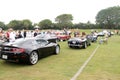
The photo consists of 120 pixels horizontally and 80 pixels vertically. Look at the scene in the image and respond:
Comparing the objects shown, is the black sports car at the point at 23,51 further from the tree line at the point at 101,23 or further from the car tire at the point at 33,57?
the tree line at the point at 101,23

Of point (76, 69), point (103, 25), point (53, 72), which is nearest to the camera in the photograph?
point (53, 72)

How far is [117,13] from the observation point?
101125 millimetres

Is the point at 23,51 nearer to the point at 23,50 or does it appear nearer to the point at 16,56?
the point at 23,50

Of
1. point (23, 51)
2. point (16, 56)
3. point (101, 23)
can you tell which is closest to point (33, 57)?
point (23, 51)

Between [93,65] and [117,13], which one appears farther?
[117,13]

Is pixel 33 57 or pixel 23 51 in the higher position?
pixel 23 51

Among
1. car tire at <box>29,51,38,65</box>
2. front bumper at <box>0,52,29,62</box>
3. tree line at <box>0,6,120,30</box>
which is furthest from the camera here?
tree line at <box>0,6,120,30</box>

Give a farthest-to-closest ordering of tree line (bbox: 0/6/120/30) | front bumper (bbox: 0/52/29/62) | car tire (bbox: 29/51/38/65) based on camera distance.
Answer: tree line (bbox: 0/6/120/30)
car tire (bbox: 29/51/38/65)
front bumper (bbox: 0/52/29/62)

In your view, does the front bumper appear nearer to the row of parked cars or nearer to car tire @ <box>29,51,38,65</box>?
the row of parked cars

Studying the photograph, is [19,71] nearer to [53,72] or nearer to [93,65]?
[53,72]

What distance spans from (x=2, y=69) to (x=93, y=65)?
4.05m

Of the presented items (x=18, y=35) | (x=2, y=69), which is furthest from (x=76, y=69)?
(x=18, y=35)

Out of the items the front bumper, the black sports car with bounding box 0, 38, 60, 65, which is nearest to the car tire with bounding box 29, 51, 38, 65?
the black sports car with bounding box 0, 38, 60, 65

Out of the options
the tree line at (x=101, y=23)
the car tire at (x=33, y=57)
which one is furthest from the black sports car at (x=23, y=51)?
the tree line at (x=101, y=23)
